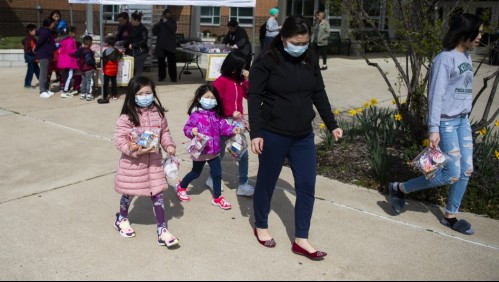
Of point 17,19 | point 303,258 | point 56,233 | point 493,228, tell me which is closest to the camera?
point 303,258

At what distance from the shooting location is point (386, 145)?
627 centimetres

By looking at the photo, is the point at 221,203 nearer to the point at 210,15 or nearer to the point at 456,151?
Result: the point at 456,151

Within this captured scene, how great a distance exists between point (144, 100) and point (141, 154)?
40 cm

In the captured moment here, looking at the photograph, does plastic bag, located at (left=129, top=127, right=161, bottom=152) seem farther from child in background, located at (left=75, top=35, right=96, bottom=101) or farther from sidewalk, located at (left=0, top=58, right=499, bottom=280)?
child in background, located at (left=75, top=35, right=96, bottom=101)

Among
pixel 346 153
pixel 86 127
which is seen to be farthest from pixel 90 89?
pixel 346 153

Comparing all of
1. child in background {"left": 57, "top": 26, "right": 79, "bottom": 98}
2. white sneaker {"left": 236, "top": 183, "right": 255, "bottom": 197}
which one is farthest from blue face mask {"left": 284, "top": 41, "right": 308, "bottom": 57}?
child in background {"left": 57, "top": 26, "right": 79, "bottom": 98}

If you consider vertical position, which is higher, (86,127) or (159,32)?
(159,32)

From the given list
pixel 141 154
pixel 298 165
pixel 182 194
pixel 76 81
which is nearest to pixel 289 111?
pixel 298 165

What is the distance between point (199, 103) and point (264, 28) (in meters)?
10.2

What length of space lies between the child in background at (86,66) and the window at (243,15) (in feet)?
50.1

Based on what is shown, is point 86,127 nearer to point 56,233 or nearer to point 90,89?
point 90,89

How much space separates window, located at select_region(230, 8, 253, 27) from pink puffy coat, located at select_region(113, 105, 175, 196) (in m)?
20.7

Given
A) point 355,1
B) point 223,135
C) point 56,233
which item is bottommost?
point 56,233

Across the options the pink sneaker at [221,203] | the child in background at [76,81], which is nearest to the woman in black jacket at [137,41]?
the child in background at [76,81]
